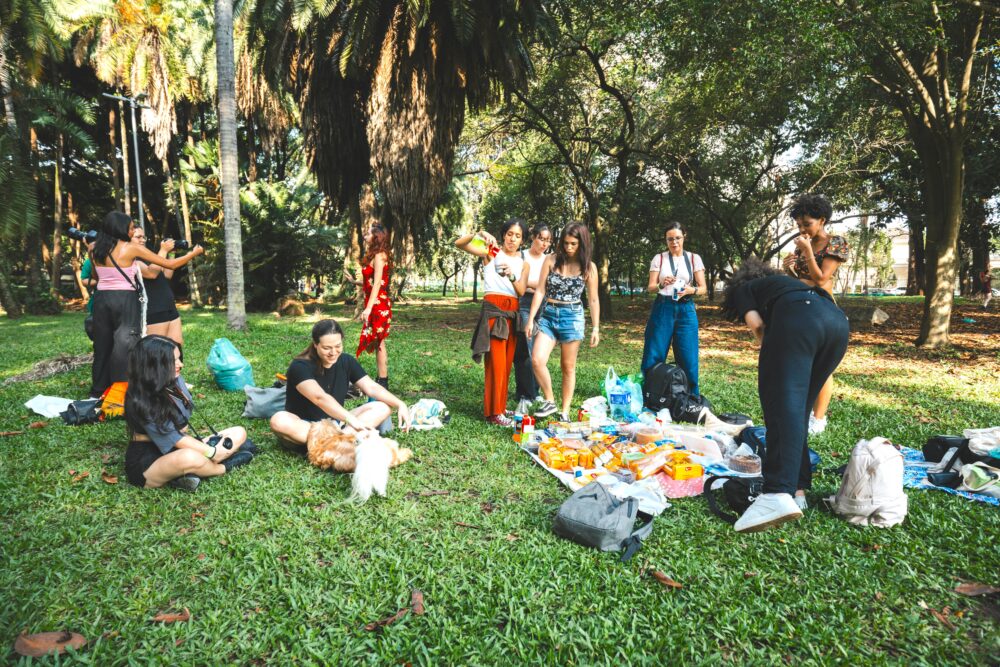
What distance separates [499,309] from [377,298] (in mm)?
1711

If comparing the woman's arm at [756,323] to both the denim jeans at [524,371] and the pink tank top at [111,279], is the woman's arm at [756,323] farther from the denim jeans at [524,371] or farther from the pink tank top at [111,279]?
the pink tank top at [111,279]

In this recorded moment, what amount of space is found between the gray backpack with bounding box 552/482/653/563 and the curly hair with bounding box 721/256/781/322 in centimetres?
138

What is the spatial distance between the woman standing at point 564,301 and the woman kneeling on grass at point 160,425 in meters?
2.98

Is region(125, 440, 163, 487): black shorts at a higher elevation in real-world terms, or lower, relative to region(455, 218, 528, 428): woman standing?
lower

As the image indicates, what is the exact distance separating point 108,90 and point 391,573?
28.0m

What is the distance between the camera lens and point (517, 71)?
→ 1195 centimetres

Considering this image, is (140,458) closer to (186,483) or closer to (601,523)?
(186,483)

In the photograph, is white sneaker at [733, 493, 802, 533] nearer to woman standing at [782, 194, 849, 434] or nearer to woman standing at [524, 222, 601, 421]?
woman standing at [782, 194, 849, 434]

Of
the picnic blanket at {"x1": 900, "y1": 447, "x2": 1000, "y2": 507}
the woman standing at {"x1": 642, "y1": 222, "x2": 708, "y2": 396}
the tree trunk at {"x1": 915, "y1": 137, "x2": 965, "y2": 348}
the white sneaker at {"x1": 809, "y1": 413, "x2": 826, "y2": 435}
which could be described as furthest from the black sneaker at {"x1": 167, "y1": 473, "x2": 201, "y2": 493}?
the tree trunk at {"x1": 915, "y1": 137, "x2": 965, "y2": 348}

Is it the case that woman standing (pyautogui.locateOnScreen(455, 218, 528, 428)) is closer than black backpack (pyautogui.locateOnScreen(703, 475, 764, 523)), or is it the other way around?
black backpack (pyautogui.locateOnScreen(703, 475, 764, 523))

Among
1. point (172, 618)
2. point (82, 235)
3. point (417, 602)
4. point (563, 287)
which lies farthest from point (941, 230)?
point (82, 235)

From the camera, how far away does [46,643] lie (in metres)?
2.11

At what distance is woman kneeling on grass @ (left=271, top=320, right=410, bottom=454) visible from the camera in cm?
407

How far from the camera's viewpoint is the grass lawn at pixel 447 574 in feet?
7.14
